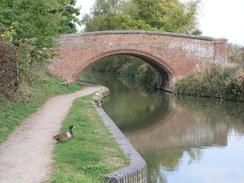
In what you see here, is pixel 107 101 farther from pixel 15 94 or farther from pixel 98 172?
pixel 98 172

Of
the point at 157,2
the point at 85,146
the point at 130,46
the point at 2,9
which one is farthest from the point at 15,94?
the point at 157,2

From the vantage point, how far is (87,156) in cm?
820

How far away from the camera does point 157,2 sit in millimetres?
39781

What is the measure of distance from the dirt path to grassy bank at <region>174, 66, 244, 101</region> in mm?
12484

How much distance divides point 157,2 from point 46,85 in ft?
63.9

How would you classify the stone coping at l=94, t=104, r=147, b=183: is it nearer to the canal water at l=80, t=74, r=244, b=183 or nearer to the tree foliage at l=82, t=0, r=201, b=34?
the canal water at l=80, t=74, r=244, b=183

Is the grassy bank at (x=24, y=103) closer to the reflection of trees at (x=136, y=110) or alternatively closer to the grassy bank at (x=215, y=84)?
the reflection of trees at (x=136, y=110)

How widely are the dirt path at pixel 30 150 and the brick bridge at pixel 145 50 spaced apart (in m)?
14.4

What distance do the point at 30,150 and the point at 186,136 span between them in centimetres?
715

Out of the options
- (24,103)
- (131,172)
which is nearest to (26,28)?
(24,103)

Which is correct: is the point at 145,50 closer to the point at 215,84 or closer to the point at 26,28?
the point at 215,84

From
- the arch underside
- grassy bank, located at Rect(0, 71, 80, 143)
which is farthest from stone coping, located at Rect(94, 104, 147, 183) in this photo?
the arch underside

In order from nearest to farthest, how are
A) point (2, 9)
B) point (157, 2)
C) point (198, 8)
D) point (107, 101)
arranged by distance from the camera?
point (2, 9) → point (107, 101) → point (157, 2) → point (198, 8)

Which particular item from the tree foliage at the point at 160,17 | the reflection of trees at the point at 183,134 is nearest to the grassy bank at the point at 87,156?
the reflection of trees at the point at 183,134
